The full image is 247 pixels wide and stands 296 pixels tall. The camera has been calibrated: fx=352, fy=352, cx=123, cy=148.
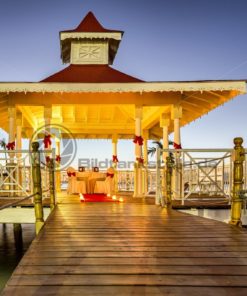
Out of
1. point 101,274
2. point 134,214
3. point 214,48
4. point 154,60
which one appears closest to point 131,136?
point 214,48

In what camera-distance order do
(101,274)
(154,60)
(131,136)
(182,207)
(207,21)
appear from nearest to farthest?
(101,274)
(182,207)
(207,21)
(131,136)
(154,60)

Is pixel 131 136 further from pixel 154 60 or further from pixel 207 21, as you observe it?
pixel 154 60

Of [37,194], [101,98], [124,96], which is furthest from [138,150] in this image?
[37,194]

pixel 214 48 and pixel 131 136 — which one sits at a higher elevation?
pixel 214 48

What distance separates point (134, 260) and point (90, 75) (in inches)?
431

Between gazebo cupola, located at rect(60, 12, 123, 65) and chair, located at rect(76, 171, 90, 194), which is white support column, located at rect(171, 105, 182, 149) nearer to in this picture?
chair, located at rect(76, 171, 90, 194)

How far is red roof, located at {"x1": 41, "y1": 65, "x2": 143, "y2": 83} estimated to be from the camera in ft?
42.6

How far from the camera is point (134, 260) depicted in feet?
11.7

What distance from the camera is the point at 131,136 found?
19094 millimetres

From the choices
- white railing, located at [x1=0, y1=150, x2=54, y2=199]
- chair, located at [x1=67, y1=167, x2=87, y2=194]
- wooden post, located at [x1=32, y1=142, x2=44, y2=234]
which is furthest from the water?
wooden post, located at [x1=32, y1=142, x2=44, y2=234]

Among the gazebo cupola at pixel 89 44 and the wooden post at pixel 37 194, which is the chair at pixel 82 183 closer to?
the gazebo cupola at pixel 89 44

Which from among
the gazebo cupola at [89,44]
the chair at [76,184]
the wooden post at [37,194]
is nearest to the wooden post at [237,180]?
the wooden post at [37,194]

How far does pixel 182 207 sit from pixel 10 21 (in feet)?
51.5

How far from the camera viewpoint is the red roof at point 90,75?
13.0 metres
